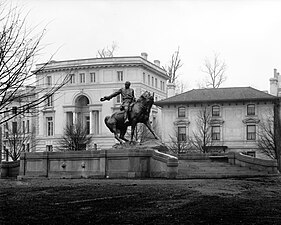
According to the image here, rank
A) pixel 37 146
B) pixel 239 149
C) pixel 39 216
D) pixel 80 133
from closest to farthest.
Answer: pixel 39 216 < pixel 239 149 < pixel 80 133 < pixel 37 146

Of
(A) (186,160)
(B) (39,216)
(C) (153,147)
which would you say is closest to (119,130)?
(C) (153,147)

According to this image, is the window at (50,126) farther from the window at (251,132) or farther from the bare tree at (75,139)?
the window at (251,132)

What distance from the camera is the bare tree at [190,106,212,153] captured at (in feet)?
199

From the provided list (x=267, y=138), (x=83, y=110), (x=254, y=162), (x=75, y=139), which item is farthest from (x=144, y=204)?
(x=83, y=110)

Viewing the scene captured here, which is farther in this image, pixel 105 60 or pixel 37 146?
pixel 37 146

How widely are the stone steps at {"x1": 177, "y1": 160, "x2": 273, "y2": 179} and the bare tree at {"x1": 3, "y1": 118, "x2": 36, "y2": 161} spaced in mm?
28161

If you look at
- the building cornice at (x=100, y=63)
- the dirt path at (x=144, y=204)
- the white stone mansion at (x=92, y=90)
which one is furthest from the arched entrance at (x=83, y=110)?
the dirt path at (x=144, y=204)

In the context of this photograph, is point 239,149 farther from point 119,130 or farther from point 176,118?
point 119,130

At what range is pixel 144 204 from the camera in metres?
13.5

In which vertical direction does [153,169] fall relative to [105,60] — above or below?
below

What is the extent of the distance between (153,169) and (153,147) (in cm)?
188

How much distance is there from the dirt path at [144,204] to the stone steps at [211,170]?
4216 millimetres

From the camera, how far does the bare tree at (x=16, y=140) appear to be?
5911cm

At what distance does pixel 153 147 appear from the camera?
25.4m
